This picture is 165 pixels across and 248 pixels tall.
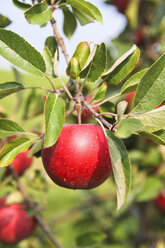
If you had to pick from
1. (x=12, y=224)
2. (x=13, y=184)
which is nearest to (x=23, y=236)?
(x=12, y=224)

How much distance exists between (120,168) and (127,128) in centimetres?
11

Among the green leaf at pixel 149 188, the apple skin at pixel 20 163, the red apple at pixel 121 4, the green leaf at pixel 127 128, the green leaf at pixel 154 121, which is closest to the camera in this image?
the green leaf at pixel 127 128

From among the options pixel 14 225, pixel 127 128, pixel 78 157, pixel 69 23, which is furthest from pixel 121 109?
pixel 14 225

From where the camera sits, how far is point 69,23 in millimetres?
1058

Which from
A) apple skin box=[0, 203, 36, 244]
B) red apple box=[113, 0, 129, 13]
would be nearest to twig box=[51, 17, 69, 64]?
apple skin box=[0, 203, 36, 244]

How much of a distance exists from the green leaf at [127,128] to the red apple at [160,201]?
1303 mm

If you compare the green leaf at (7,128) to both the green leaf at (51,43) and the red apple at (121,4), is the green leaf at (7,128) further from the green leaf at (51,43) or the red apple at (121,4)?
the red apple at (121,4)

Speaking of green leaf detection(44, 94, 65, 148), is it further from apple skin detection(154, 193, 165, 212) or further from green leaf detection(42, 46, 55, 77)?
apple skin detection(154, 193, 165, 212)

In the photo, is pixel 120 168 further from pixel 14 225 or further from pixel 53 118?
pixel 14 225

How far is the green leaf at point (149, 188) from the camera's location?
165 cm

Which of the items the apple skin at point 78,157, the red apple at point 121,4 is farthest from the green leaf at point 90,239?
the red apple at point 121,4

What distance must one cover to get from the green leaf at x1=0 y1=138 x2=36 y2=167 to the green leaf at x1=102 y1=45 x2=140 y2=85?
265mm

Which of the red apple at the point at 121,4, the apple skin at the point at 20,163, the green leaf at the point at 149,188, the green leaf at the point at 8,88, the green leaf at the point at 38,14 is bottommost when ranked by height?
the green leaf at the point at 149,188

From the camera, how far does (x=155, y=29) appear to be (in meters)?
1.99
